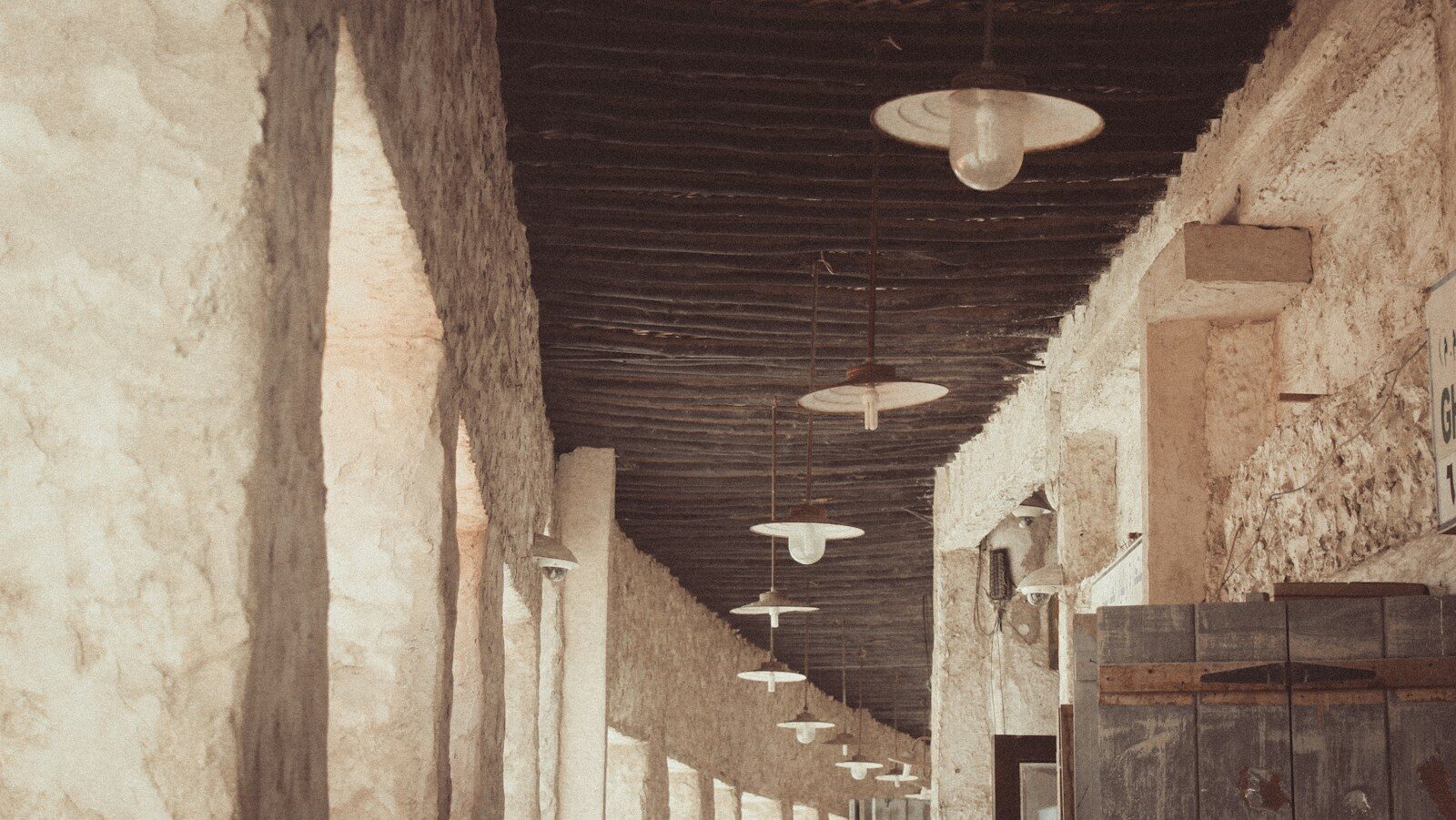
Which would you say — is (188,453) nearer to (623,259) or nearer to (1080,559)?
(623,259)

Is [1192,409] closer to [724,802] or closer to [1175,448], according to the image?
[1175,448]

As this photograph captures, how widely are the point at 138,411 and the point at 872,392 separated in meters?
4.30

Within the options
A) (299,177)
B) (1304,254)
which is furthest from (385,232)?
(1304,254)

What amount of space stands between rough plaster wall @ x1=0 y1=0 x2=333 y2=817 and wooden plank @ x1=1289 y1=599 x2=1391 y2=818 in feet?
8.42

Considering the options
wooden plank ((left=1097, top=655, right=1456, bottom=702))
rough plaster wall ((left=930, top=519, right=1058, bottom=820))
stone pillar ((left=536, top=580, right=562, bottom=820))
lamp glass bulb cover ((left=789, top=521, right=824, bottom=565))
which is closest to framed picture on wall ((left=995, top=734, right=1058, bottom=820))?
lamp glass bulb cover ((left=789, top=521, right=824, bottom=565))

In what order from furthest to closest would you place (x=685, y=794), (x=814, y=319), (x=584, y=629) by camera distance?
1. (x=685, y=794)
2. (x=584, y=629)
3. (x=814, y=319)

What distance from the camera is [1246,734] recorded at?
12.9ft

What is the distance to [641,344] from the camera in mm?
8586

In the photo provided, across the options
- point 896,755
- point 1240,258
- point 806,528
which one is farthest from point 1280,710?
point 896,755

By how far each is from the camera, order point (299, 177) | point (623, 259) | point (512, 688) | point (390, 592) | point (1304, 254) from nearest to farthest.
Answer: point (299, 177) < point (390, 592) < point (1304, 254) < point (623, 259) < point (512, 688)

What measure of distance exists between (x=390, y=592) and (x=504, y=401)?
2.53 metres

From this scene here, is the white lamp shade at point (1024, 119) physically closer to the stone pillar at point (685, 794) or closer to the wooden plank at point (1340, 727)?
the wooden plank at point (1340, 727)

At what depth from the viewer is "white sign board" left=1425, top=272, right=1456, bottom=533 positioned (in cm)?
366

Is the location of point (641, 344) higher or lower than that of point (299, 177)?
higher
